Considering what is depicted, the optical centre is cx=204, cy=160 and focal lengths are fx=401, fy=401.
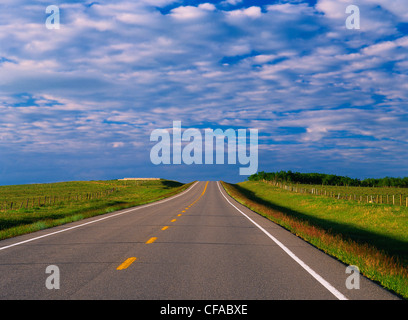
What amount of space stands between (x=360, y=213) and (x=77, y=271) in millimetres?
26854

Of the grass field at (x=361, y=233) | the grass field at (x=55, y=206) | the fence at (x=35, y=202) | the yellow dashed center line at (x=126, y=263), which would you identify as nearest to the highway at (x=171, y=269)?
the yellow dashed center line at (x=126, y=263)

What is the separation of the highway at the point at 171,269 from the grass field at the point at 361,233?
562 millimetres

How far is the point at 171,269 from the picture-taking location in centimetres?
820

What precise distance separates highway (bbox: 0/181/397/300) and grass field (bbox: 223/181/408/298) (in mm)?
562

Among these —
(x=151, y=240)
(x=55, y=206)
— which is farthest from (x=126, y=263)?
(x=55, y=206)

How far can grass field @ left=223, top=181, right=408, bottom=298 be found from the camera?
844cm

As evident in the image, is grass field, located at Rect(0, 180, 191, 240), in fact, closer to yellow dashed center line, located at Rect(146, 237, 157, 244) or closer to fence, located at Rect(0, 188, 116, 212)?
fence, located at Rect(0, 188, 116, 212)

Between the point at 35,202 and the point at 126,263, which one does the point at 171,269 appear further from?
the point at 35,202

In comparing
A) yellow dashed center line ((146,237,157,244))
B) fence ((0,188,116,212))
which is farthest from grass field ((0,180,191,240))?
yellow dashed center line ((146,237,157,244))

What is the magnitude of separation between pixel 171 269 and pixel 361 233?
18.1 metres

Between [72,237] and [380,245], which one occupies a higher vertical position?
[72,237]
